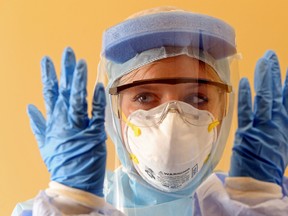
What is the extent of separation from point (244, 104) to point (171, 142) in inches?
6.7

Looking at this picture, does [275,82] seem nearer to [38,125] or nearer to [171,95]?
[171,95]

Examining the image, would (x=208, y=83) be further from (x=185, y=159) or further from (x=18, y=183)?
(x=18, y=183)

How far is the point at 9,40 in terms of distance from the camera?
1624 millimetres

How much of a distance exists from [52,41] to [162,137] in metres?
0.81

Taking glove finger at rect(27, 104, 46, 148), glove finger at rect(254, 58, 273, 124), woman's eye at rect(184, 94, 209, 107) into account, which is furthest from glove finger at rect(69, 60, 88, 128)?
glove finger at rect(254, 58, 273, 124)

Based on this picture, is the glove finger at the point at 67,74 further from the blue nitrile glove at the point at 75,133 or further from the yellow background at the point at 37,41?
the yellow background at the point at 37,41

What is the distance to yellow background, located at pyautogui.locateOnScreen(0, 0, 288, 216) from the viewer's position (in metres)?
1.50

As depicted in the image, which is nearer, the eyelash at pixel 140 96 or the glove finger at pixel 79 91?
the glove finger at pixel 79 91

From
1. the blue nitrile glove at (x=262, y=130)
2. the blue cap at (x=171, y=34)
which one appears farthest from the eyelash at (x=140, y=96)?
the blue nitrile glove at (x=262, y=130)

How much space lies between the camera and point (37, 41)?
160cm

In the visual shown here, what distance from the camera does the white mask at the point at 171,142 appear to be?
0.93m

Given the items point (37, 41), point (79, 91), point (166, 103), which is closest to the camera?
point (79, 91)

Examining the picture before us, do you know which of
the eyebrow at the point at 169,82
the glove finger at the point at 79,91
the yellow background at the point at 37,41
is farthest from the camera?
the yellow background at the point at 37,41

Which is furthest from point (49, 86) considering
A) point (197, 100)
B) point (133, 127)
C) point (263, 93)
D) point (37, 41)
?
point (37, 41)
